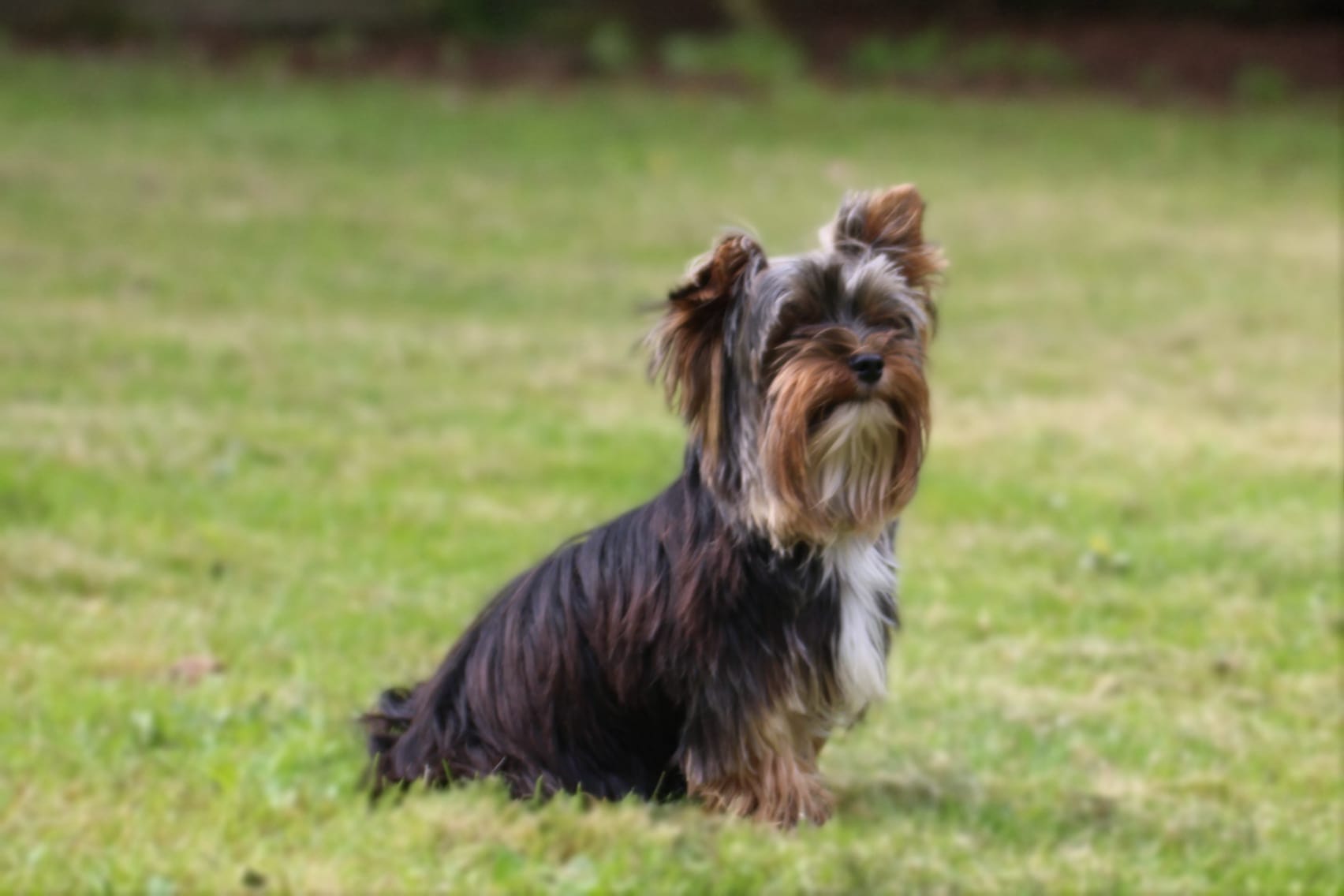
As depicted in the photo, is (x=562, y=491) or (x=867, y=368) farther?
(x=562, y=491)

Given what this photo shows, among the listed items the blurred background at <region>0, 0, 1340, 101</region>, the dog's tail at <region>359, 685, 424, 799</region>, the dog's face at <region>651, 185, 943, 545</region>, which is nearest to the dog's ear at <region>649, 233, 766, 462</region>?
the dog's face at <region>651, 185, 943, 545</region>

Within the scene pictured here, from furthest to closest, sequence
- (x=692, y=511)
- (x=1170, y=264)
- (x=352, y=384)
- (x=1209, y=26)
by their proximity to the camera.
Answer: (x=1209, y=26)
(x=1170, y=264)
(x=352, y=384)
(x=692, y=511)

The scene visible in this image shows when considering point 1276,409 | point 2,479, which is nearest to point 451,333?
point 2,479

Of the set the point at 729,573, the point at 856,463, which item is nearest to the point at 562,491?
the point at 729,573

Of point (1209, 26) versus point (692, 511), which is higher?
point (1209, 26)

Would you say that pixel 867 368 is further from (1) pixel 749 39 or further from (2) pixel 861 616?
(1) pixel 749 39

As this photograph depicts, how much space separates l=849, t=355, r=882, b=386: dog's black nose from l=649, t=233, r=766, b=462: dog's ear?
15cm

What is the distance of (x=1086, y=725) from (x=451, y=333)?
23.9ft

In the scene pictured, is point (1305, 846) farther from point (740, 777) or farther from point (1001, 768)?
point (740, 777)

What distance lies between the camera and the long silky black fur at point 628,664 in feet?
6.58

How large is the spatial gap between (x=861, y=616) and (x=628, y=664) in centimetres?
45

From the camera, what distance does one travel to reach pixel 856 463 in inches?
85.2

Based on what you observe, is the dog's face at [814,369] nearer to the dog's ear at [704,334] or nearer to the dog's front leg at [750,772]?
the dog's ear at [704,334]

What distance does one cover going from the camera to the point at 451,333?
12.6 m
